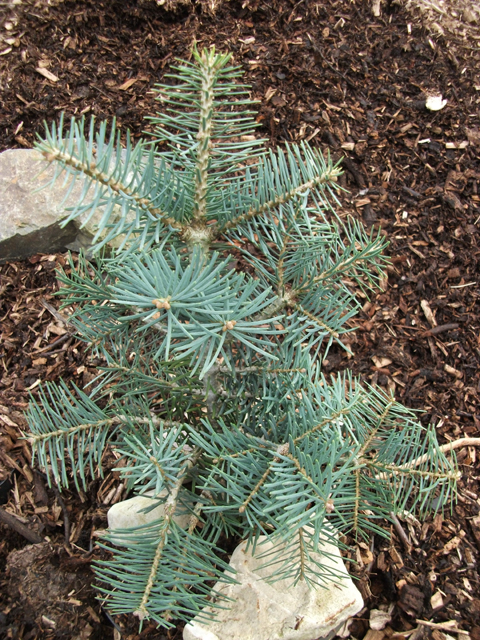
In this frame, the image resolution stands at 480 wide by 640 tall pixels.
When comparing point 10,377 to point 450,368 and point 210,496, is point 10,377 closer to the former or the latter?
point 210,496

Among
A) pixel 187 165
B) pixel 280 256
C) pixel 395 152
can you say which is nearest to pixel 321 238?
pixel 280 256

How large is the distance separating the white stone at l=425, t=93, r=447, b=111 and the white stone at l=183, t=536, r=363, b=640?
2240 millimetres

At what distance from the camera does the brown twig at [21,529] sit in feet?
4.92

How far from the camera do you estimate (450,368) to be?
6.58ft

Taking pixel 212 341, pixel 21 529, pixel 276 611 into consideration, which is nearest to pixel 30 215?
pixel 21 529

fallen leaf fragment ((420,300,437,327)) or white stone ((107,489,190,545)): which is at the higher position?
fallen leaf fragment ((420,300,437,327))

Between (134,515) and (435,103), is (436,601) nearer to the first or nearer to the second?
(134,515)

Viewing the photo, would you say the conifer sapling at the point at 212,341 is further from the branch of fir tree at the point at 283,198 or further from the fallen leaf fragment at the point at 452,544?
the fallen leaf fragment at the point at 452,544

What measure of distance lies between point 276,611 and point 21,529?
2.80ft

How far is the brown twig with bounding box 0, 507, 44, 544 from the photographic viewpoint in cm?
150

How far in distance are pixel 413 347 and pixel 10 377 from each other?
166 cm

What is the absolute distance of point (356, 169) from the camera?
2281 mm

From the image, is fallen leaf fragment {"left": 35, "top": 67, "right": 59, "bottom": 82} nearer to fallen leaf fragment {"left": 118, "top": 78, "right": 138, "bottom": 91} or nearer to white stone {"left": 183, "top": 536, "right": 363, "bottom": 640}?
fallen leaf fragment {"left": 118, "top": 78, "right": 138, "bottom": 91}

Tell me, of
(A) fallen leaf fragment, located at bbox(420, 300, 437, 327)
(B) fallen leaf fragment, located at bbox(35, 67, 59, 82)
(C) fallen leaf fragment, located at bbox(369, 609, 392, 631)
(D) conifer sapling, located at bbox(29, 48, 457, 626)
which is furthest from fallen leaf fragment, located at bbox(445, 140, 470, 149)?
(C) fallen leaf fragment, located at bbox(369, 609, 392, 631)
